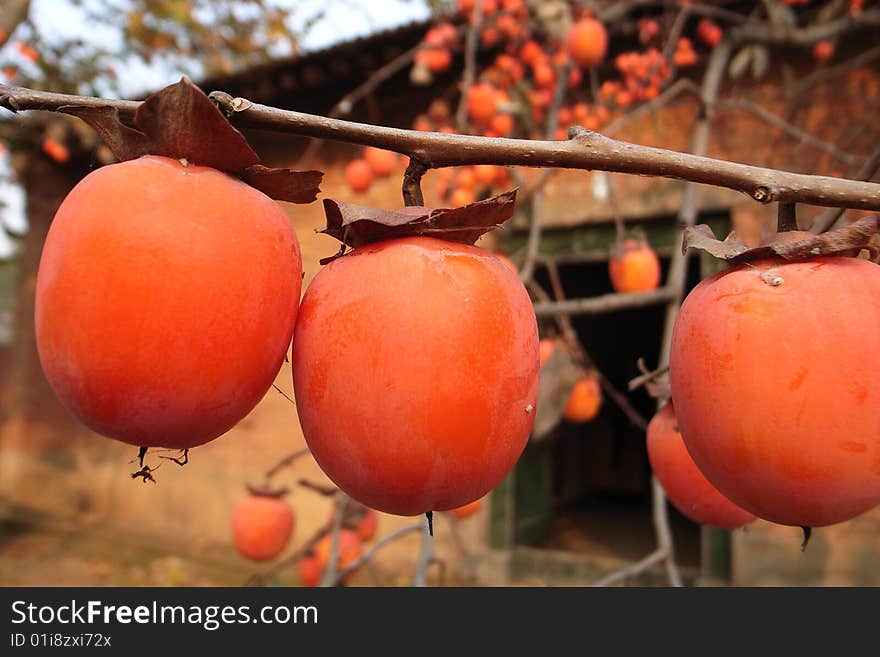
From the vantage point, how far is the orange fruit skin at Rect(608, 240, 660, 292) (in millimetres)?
2658

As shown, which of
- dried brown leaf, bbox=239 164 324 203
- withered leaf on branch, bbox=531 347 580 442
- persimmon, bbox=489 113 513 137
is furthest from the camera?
persimmon, bbox=489 113 513 137

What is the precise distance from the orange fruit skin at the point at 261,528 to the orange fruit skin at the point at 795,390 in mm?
1909

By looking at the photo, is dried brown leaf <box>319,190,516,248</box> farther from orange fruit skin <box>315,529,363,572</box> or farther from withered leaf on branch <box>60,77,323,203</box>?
orange fruit skin <box>315,529,363,572</box>

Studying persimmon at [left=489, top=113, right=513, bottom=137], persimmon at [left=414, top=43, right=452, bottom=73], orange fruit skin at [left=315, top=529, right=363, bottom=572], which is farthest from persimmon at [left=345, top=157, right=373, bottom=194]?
orange fruit skin at [left=315, top=529, right=363, bottom=572]

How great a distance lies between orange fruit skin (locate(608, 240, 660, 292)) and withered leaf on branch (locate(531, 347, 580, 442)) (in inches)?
16.9

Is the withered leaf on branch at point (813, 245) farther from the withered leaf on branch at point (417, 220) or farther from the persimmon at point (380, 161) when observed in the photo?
the persimmon at point (380, 161)

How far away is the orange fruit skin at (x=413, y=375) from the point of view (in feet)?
2.05

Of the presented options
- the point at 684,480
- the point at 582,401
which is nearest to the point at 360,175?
the point at 582,401

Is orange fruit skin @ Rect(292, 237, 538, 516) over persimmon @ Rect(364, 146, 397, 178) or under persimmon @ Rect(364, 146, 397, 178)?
under

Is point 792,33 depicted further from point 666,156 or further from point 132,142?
point 132,142

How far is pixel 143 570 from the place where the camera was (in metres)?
4.64

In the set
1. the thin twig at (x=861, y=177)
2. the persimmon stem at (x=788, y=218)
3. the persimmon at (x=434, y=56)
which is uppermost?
the persimmon at (x=434, y=56)

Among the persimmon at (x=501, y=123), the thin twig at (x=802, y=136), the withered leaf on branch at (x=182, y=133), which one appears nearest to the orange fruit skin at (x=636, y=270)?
the thin twig at (x=802, y=136)
